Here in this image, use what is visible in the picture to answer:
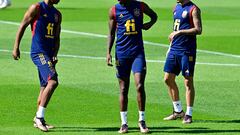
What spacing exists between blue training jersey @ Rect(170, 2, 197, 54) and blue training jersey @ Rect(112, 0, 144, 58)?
1417 millimetres

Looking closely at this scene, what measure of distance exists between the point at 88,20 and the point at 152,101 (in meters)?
19.6

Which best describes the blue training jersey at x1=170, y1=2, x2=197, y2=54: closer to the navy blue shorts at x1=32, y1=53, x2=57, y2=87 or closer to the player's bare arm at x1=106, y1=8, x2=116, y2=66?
the player's bare arm at x1=106, y1=8, x2=116, y2=66

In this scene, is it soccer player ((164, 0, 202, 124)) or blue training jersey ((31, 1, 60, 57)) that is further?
soccer player ((164, 0, 202, 124))

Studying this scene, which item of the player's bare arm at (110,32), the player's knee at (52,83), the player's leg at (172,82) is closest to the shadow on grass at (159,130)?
the player's knee at (52,83)

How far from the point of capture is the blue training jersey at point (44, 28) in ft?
57.3

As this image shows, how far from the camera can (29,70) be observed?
26.0 m

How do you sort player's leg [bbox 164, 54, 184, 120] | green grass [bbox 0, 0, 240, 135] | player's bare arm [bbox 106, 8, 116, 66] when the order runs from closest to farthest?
1. player's bare arm [bbox 106, 8, 116, 66]
2. green grass [bbox 0, 0, 240, 135]
3. player's leg [bbox 164, 54, 184, 120]

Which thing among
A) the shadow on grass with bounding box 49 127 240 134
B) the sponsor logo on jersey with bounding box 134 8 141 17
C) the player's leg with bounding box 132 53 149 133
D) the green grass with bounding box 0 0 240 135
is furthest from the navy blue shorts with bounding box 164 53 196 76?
the sponsor logo on jersey with bounding box 134 8 141 17

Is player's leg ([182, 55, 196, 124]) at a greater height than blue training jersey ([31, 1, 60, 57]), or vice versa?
blue training jersey ([31, 1, 60, 57])

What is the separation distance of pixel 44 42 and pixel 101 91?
17.0 ft

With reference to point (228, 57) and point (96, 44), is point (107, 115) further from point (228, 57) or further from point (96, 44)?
point (96, 44)

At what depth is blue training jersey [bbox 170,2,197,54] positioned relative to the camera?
18519mm

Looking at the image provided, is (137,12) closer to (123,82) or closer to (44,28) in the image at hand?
(123,82)

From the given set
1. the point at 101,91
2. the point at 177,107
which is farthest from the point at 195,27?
the point at 101,91
